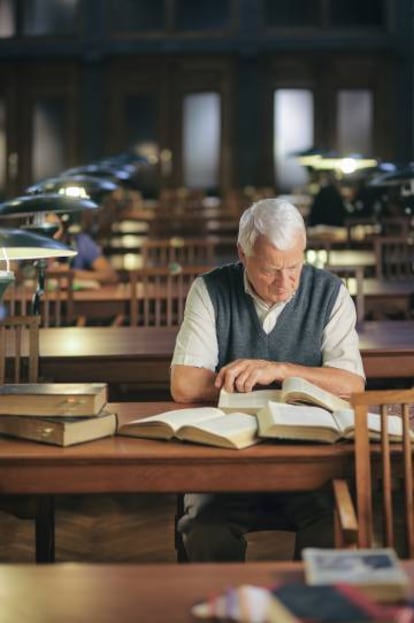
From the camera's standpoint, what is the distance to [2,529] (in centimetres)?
432

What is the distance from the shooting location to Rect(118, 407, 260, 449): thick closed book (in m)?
2.54

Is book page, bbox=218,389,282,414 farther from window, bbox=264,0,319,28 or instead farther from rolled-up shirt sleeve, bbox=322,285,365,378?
window, bbox=264,0,319,28

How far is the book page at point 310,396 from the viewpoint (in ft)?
9.00

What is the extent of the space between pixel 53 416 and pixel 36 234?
0.39m

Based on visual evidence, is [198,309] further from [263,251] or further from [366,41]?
[366,41]

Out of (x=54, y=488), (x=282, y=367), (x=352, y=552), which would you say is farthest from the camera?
(x=282, y=367)

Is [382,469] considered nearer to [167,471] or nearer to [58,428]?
[167,471]

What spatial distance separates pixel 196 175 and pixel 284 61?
71.9 inches

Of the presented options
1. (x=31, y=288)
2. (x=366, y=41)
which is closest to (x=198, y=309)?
(x=31, y=288)

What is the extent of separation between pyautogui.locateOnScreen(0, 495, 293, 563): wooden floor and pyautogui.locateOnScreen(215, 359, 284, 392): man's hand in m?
1.21

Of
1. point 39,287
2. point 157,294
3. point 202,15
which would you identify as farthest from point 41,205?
point 202,15

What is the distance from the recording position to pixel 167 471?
8.13ft

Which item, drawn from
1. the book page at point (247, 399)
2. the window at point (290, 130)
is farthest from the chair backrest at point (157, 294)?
the window at point (290, 130)

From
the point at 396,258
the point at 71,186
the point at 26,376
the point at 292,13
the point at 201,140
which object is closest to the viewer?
the point at 26,376
